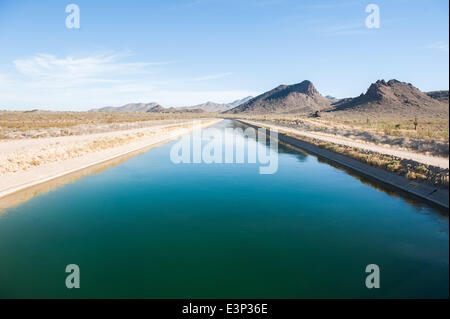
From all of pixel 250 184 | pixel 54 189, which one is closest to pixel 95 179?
pixel 54 189

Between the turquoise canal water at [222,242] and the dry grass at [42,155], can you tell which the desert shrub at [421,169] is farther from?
the dry grass at [42,155]

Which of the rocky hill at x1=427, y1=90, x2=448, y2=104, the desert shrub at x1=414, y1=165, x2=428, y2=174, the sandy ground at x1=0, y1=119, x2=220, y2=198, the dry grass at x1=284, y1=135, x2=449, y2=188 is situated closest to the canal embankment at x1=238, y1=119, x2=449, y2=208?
the dry grass at x1=284, y1=135, x2=449, y2=188

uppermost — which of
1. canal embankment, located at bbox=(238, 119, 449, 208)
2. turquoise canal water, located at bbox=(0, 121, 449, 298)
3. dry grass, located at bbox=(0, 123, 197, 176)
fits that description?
dry grass, located at bbox=(0, 123, 197, 176)

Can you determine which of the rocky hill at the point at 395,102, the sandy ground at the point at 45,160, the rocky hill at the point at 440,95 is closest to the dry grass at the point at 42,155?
the sandy ground at the point at 45,160

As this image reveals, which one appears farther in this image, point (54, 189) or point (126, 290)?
point (54, 189)

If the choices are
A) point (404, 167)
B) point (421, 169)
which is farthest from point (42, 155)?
point (421, 169)

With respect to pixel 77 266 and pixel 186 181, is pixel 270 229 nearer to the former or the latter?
pixel 77 266

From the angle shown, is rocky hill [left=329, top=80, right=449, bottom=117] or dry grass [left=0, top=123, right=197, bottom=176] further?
rocky hill [left=329, top=80, right=449, bottom=117]

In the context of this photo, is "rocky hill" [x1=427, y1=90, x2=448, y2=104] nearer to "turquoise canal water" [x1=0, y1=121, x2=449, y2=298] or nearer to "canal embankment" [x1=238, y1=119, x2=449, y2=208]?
"canal embankment" [x1=238, y1=119, x2=449, y2=208]

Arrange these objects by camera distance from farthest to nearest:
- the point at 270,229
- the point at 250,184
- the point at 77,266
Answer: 1. the point at 250,184
2. the point at 270,229
3. the point at 77,266
